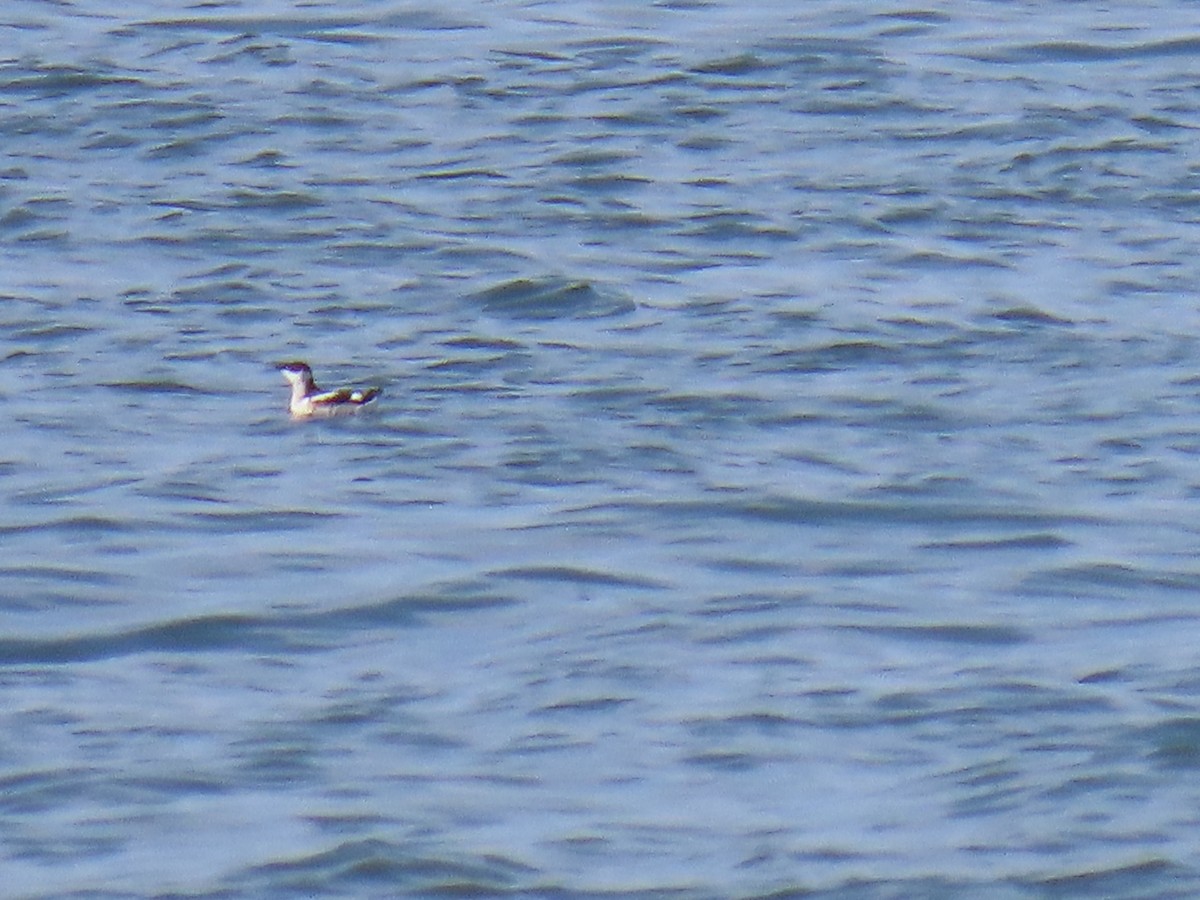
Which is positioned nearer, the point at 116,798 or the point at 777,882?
the point at 777,882

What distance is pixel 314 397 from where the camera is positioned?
546 inches

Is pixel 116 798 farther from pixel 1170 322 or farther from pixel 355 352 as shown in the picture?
pixel 1170 322

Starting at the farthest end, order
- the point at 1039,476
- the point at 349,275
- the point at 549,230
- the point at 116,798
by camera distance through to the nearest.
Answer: the point at 549,230
the point at 349,275
the point at 1039,476
the point at 116,798

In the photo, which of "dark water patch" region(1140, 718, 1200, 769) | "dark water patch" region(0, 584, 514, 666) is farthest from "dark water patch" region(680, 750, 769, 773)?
"dark water patch" region(0, 584, 514, 666)

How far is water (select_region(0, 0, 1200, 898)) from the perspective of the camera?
9.73 meters

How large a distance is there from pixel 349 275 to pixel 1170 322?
14.4ft

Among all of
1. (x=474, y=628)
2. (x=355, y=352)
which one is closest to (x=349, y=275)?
(x=355, y=352)

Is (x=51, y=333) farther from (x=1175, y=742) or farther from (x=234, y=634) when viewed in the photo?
(x=1175, y=742)

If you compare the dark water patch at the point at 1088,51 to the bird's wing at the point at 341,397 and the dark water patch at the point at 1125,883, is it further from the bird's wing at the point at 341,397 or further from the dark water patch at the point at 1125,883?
the dark water patch at the point at 1125,883

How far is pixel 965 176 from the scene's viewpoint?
60.9 ft

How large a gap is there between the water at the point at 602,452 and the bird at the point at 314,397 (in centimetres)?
14

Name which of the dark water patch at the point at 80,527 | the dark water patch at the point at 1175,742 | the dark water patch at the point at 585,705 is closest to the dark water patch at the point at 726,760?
the dark water patch at the point at 585,705

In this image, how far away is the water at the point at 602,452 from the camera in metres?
9.73

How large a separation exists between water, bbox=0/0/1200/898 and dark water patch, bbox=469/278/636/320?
0.05 m
